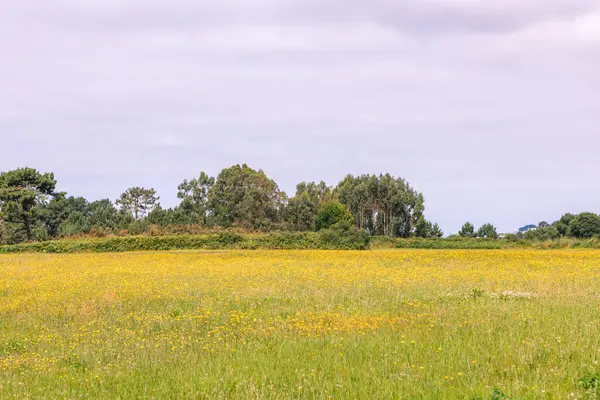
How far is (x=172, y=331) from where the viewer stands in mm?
12961

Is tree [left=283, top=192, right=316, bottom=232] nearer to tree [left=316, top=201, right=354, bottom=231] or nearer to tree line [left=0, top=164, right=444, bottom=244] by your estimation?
tree line [left=0, top=164, right=444, bottom=244]

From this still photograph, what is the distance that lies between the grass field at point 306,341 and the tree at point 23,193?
62519mm

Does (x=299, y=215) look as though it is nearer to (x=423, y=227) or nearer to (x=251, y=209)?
(x=251, y=209)

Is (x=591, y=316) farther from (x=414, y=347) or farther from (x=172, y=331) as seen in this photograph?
(x=172, y=331)

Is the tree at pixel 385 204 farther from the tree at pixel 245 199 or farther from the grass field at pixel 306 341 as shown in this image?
the grass field at pixel 306 341

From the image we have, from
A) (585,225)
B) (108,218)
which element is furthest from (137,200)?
(585,225)

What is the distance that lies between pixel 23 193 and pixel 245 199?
35.5 meters

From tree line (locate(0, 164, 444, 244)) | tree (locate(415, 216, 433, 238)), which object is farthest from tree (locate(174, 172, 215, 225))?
tree (locate(415, 216, 433, 238))

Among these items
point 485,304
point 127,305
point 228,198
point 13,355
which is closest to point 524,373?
point 485,304

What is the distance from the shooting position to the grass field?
7523mm

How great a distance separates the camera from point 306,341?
1048cm

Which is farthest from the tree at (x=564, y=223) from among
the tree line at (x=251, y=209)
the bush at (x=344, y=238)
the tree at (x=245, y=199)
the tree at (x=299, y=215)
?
the bush at (x=344, y=238)

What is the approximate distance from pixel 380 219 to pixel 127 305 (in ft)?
300

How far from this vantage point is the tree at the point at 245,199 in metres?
92.8
